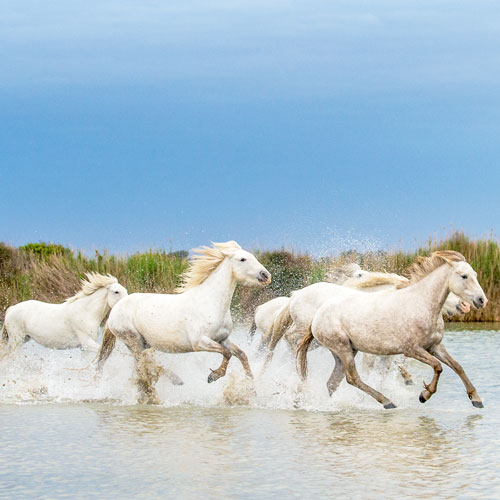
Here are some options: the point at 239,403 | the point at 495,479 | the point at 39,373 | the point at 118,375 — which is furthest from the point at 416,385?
the point at 495,479

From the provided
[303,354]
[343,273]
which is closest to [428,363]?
[303,354]

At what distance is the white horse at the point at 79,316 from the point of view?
13109mm

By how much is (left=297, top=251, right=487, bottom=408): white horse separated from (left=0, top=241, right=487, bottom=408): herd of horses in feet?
0.03

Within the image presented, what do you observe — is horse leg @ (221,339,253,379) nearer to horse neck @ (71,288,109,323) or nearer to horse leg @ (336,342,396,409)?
horse leg @ (336,342,396,409)

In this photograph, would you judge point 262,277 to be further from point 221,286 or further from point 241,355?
point 241,355

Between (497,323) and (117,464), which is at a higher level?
(117,464)

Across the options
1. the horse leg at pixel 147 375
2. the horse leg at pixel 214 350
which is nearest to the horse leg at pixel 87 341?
the horse leg at pixel 147 375

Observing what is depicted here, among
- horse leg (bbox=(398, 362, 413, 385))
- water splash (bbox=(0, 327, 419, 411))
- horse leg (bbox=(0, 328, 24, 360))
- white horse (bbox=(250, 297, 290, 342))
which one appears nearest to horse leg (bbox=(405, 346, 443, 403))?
water splash (bbox=(0, 327, 419, 411))

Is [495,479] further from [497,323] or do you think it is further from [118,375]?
[497,323]

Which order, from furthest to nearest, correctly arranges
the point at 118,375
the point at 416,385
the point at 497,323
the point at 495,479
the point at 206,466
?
the point at 497,323 < the point at 416,385 < the point at 118,375 < the point at 206,466 < the point at 495,479

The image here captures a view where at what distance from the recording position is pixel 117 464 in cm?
709

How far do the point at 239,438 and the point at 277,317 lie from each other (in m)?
4.00

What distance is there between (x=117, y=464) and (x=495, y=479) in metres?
2.83

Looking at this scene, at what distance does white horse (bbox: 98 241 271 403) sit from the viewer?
10.6 m
